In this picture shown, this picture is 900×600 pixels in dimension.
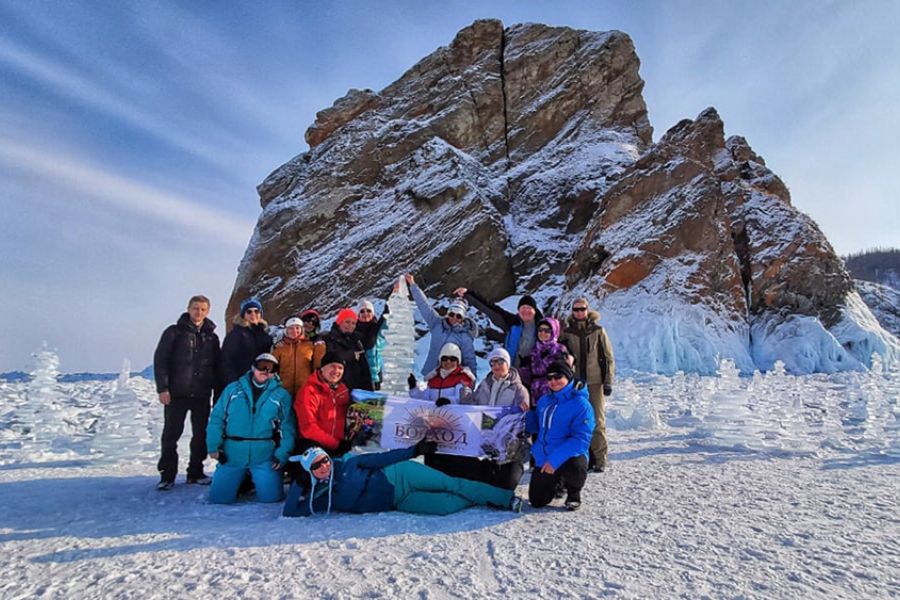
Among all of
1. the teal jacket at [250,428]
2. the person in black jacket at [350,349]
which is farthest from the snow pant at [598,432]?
the teal jacket at [250,428]

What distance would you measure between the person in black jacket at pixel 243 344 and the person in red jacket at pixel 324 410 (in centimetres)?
120

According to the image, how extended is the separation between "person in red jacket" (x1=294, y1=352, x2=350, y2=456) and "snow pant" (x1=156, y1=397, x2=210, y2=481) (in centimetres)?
146

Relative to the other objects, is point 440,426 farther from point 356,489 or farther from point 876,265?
point 876,265

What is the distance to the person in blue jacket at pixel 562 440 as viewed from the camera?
169 inches

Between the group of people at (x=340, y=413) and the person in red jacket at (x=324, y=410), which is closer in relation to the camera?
the group of people at (x=340, y=413)

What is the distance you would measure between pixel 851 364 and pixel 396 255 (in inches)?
1171

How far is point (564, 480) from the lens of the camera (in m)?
4.36

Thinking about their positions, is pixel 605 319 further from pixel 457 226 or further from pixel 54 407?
pixel 54 407

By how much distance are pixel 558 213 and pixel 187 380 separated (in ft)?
129

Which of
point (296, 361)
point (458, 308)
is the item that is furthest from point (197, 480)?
point (458, 308)

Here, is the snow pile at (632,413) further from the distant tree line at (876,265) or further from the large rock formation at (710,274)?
the distant tree line at (876,265)

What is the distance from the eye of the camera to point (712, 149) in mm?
37156

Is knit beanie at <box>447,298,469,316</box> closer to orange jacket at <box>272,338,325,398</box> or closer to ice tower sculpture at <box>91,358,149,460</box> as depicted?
orange jacket at <box>272,338,325,398</box>

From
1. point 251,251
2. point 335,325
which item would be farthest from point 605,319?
point 251,251
